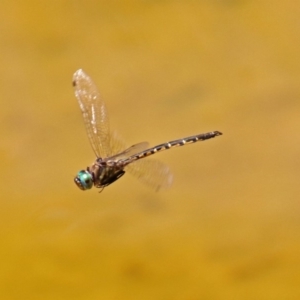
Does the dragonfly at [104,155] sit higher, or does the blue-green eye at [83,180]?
the dragonfly at [104,155]

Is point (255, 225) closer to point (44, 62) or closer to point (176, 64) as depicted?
point (176, 64)

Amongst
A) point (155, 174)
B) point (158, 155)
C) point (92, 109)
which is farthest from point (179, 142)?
point (92, 109)

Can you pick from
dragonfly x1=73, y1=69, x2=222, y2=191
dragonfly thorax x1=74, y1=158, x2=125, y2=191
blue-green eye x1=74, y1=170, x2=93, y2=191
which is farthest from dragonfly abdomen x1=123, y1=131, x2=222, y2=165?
blue-green eye x1=74, y1=170, x2=93, y2=191

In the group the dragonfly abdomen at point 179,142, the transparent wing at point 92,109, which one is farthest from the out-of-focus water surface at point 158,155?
the transparent wing at point 92,109

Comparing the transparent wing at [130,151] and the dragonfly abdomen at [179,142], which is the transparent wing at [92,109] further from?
the dragonfly abdomen at [179,142]

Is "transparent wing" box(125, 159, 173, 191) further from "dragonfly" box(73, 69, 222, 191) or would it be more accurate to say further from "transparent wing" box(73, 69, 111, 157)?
"transparent wing" box(73, 69, 111, 157)

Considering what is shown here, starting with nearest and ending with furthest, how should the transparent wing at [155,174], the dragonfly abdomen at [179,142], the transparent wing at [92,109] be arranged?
the transparent wing at [155,174] < the transparent wing at [92,109] < the dragonfly abdomen at [179,142]
